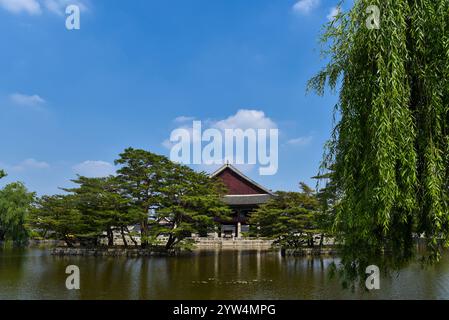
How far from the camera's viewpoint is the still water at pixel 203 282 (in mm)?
12008

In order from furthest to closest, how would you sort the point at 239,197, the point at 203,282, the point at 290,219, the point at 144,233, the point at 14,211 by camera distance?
1. the point at 239,197
2. the point at 14,211
3. the point at 144,233
4. the point at 290,219
5. the point at 203,282

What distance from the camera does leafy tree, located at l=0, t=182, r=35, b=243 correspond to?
3300cm

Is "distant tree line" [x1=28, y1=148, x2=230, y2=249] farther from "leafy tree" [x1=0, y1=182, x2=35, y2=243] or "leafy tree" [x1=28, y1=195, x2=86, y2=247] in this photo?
"leafy tree" [x1=0, y1=182, x2=35, y2=243]

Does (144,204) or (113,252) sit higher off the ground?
(144,204)

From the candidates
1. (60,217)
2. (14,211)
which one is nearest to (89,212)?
(60,217)

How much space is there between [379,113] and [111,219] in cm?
2270

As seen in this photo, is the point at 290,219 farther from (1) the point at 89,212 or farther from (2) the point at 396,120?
(2) the point at 396,120

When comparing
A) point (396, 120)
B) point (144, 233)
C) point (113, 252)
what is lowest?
point (113, 252)

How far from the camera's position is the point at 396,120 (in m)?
5.02

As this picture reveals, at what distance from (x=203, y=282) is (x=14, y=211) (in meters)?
24.8

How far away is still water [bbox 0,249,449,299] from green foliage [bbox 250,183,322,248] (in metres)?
6.04

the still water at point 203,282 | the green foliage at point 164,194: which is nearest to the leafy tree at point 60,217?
the green foliage at point 164,194

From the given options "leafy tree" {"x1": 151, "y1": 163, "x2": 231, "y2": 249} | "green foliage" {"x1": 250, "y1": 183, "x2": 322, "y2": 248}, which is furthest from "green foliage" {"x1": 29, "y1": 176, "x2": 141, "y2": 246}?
"green foliage" {"x1": 250, "y1": 183, "x2": 322, "y2": 248}
